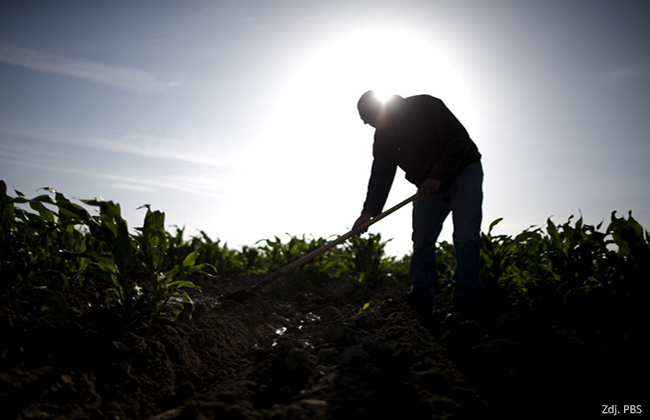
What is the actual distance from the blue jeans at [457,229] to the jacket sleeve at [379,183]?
0.38 meters

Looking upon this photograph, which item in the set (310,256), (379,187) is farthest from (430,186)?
(310,256)

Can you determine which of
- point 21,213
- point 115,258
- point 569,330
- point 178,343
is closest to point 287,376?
point 178,343

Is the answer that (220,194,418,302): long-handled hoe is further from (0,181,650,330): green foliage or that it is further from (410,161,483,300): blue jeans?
(0,181,650,330): green foliage

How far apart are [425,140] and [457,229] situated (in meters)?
0.79

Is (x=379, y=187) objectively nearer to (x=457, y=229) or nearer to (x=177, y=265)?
(x=457, y=229)

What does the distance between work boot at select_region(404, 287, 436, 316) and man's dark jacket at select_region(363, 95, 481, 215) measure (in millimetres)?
948

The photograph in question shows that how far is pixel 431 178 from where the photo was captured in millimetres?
2725

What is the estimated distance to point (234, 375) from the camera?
1935mm

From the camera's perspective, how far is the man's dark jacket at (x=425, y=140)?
8.84ft

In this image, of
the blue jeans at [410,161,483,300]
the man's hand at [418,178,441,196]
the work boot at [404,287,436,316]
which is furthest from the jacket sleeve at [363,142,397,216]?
the work boot at [404,287,436,316]

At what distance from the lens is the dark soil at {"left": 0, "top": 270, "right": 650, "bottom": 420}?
127 cm

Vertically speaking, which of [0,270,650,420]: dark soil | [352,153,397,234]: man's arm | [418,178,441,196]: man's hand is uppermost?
[352,153,397,234]: man's arm

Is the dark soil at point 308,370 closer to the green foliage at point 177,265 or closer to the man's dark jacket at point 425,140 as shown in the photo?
Result: the green foliage at point 177,265

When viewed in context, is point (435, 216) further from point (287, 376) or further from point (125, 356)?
point (125, 356)
